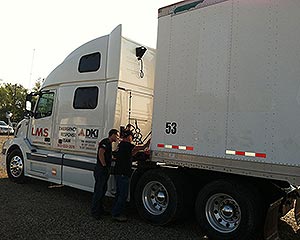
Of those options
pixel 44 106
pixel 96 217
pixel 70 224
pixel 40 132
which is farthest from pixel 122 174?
pixel 44 106

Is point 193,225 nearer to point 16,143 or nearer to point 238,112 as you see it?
point 238,112

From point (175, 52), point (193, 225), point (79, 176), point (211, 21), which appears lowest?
point (193, 225)

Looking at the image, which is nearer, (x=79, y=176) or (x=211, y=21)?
(x=211, y=21)

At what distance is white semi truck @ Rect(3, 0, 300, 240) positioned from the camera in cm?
447

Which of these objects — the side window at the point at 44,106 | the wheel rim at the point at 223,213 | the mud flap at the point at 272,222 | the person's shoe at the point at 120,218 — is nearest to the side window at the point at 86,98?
the side window at the point at 44,106

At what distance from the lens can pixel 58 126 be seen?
8.21m

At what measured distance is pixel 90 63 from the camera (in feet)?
24.8

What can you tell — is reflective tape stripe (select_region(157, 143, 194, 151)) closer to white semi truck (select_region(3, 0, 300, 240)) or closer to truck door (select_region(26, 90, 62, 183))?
white semi truck (select_region(3, 0, 300, 240))

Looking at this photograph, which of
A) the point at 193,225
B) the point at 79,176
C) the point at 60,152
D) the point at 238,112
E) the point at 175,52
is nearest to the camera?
the point at 238,112

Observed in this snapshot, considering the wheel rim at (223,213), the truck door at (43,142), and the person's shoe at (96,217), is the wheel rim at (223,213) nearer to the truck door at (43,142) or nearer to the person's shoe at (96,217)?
the person's shoe at (96,217)

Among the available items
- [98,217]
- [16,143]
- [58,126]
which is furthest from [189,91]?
[16,143]

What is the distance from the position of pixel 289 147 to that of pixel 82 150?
4.71 metres

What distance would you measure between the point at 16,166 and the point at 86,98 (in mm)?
3355

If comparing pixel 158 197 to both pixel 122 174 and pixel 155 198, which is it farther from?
pixel 122 174
